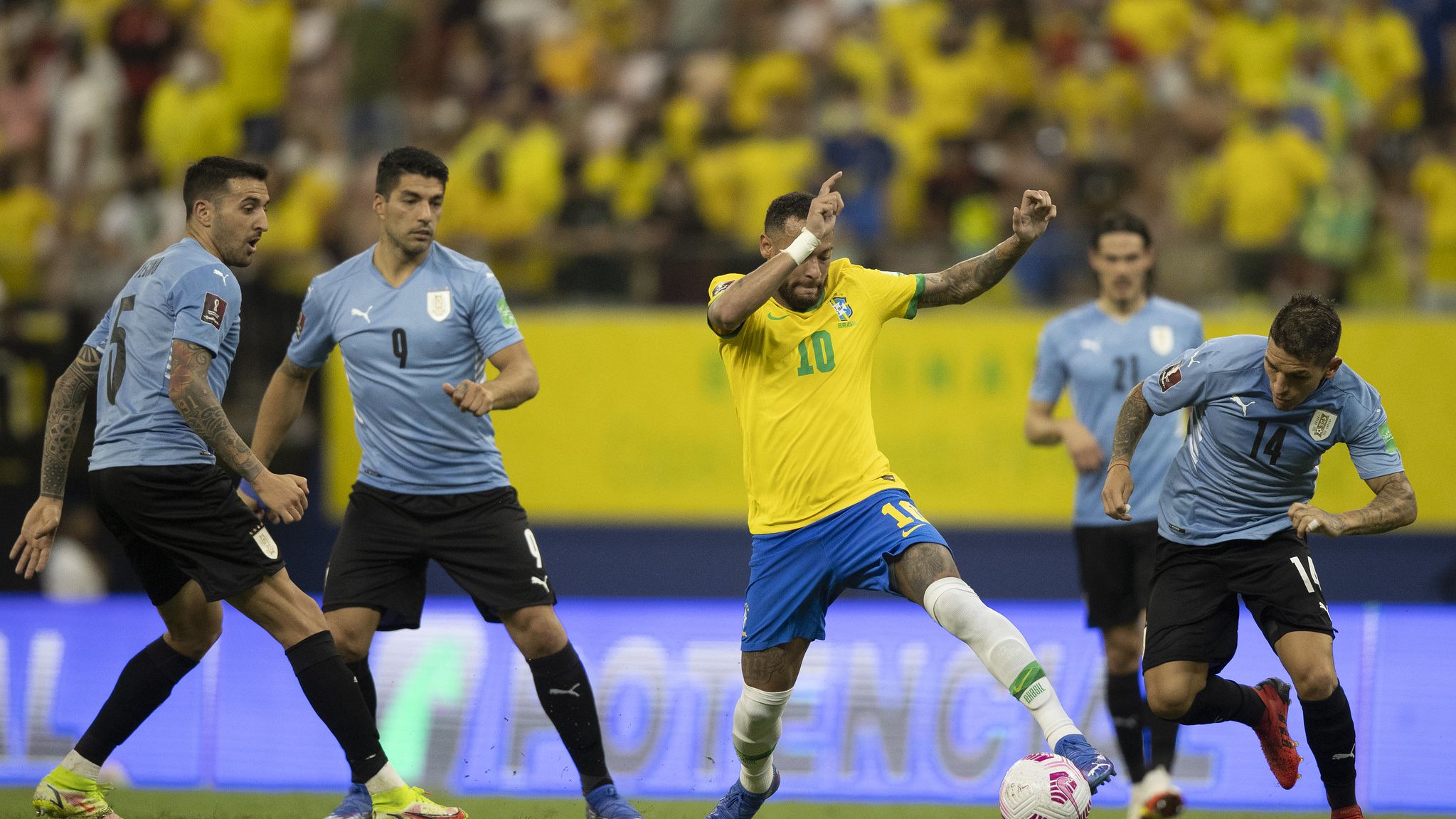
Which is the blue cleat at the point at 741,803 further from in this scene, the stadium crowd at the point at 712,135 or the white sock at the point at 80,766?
the stadium crowd at the point at 712,135

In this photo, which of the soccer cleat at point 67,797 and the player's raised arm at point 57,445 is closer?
the player's raised arm at point 57,445

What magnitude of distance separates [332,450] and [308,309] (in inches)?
205

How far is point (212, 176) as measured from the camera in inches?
259

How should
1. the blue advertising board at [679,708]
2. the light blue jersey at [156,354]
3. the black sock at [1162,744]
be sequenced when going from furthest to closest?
the blue advertising board at [679,708] → the black sock at [1162,744] → the light blue jersey at [156,354]

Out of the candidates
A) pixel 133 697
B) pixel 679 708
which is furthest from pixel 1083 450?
pixel 133 697

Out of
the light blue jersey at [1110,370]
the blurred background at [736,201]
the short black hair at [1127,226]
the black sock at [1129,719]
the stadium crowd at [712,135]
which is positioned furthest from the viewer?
the stadium crowd at [712,135]

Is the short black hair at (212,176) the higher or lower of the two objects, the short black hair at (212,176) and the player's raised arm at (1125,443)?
the higher

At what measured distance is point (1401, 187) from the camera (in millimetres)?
12211

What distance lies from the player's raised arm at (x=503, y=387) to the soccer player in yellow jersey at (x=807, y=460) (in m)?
0.83

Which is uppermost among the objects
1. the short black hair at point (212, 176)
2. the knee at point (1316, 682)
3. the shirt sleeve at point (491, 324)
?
the short black hair at point (212, 176)

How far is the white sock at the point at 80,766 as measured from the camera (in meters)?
6.72

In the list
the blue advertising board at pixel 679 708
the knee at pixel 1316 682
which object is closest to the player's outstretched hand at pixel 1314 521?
the knee at pixel 1316 682

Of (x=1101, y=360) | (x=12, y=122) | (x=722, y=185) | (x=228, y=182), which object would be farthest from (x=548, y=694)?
(x=12, y=122)

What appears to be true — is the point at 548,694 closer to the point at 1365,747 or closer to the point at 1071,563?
the point at 1365,747
